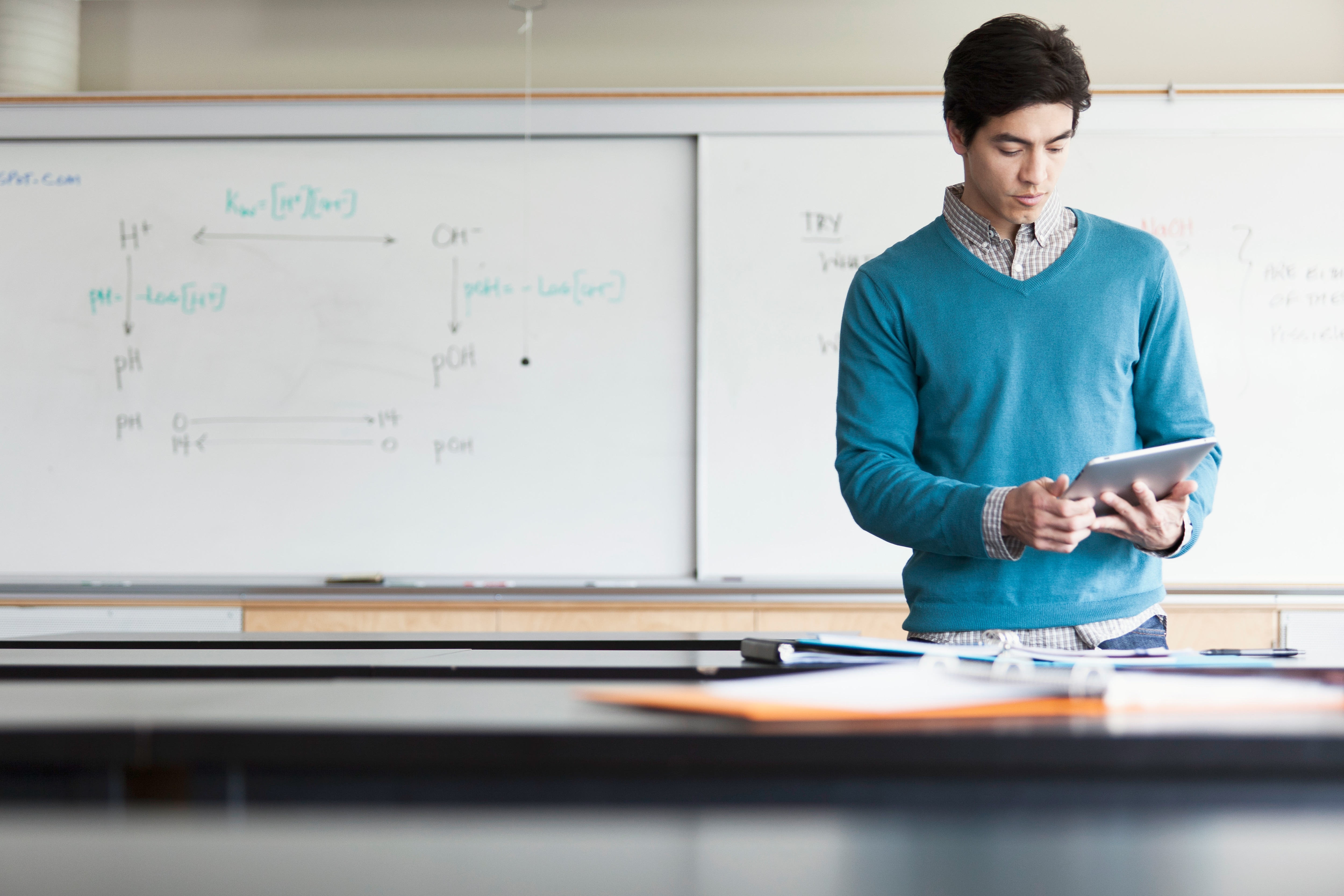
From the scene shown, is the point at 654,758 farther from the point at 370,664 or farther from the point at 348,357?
the point at 348,357

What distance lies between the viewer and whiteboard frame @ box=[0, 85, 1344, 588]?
8.29 feet

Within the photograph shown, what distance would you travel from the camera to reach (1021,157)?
1.32m

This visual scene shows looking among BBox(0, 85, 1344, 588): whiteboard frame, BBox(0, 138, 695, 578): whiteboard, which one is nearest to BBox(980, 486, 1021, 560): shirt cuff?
BBox(0, 85, 1344, 588): whiteboard frame

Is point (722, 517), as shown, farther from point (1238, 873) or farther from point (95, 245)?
point (95, 245)

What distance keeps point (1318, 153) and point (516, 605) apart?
229 centimetres

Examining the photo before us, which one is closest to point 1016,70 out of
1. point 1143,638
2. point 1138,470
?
point 1138,470

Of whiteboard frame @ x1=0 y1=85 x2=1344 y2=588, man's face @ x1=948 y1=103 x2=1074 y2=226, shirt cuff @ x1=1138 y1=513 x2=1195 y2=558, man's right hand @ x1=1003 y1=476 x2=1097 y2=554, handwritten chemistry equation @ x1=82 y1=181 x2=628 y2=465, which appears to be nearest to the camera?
man's right hand @ x1=1003 y1=476 x2=1097 y2=554

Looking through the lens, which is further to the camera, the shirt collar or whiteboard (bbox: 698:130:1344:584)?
whiteboard (bbox: 698:130:1344:584)

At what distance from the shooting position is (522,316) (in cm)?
264

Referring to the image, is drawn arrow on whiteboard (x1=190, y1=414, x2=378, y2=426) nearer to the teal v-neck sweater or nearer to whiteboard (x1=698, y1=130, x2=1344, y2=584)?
whiteboard (x1=698, y1=130, x2=1344, y2=584)

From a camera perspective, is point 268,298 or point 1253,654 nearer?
point 1253,654

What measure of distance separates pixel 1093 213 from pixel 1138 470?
63.6 inches

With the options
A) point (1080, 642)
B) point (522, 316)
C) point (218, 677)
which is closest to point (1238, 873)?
point (1080, 642)

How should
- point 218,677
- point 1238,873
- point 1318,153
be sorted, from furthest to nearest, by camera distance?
point 1318,153
point 1238,873
point 218,677
